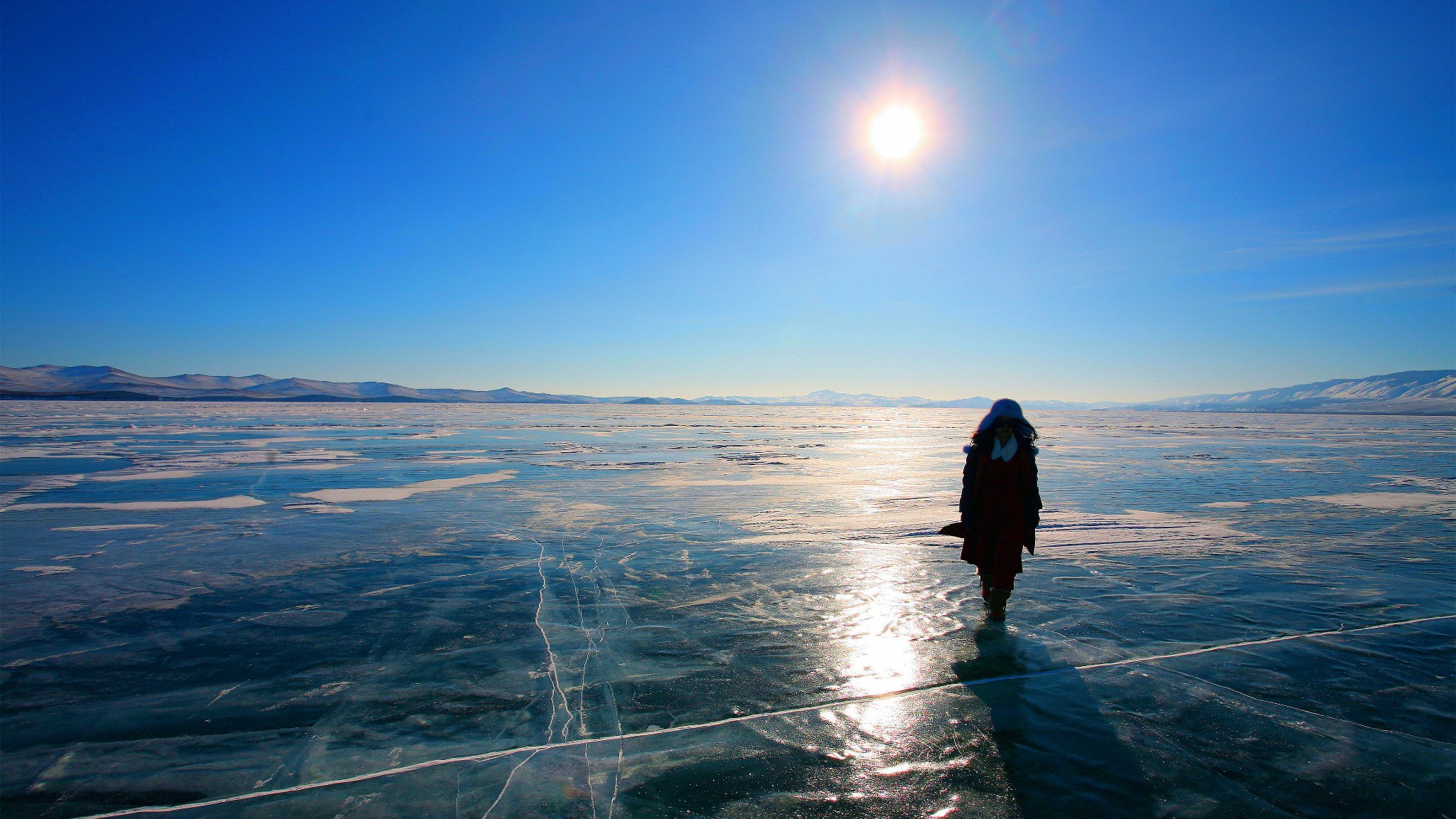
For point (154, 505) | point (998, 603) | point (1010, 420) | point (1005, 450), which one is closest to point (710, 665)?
point (998, 603)

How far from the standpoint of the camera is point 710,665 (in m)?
3.95

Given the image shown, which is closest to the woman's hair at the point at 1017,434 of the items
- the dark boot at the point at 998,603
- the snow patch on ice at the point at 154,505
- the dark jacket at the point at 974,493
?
the dark jacket at the point at 974,493

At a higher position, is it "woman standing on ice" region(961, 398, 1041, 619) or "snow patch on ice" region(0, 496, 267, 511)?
"woman standing on ice" region(961, 398, 1041, 619)

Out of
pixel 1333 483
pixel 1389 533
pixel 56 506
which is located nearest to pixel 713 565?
pixel 1389 533

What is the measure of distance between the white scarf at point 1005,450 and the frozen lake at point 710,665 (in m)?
1.20

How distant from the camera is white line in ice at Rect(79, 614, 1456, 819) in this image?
2590mm

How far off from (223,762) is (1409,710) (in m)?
5.69

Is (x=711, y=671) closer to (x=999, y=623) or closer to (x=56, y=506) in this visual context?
(x=999, y=623)

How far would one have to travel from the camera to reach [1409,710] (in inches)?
132

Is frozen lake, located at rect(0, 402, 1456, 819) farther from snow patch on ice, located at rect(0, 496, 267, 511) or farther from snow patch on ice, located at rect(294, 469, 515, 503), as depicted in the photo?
snow patch on ice, located at rect(294, 469, 515, 503)

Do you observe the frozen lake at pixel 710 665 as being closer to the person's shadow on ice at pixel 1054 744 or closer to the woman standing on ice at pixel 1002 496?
the person's shadow on ice at pixel 1054 744

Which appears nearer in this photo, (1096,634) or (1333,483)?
(1096,634)

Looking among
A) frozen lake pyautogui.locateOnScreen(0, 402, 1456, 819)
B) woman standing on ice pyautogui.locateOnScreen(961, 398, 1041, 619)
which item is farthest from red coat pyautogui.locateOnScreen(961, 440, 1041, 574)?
frozen lake pyautogui.locateOnScreen(0, 402, 1456, 819)

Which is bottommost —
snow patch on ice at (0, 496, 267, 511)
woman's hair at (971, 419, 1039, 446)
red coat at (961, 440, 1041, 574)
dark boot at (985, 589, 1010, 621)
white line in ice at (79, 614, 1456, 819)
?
snow patch on ice at (0, 496, 267, 511)
